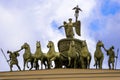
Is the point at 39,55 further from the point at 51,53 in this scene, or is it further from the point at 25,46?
the point at 25,46

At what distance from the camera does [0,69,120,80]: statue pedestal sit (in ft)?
103

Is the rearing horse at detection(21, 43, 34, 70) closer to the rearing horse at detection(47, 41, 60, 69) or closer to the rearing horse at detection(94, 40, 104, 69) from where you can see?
the rearing horse at detection(47, 41, 60, 69)

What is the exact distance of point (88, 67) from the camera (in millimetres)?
33531

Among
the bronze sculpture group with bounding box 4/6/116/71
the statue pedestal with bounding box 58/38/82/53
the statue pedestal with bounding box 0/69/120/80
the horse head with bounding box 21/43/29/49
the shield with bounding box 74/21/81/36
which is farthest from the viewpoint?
the shield with bounding box 74/21/81/36

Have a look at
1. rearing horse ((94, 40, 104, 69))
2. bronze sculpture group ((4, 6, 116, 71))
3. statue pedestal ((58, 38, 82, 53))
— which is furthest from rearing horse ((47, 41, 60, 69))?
rearing horse ((94, 40, 104, 69))

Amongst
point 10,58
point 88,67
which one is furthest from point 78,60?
point 10,58

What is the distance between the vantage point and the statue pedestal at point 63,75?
31.3 meters

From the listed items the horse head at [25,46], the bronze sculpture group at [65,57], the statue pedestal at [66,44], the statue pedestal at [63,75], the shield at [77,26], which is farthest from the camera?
the shield at [77,26]

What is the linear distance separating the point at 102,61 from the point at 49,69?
3210mm

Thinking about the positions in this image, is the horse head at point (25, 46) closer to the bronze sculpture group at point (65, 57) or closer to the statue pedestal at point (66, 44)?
the bronze sculpture group at point (65, 57)

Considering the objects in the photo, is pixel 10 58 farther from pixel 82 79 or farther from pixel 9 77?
pixel 82 79

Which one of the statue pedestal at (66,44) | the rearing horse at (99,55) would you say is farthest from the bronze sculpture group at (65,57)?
the statue pedestal at (66,44)

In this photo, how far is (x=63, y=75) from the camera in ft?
104

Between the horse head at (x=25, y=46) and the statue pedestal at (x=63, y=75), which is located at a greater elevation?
the horse head at (x=25, y=46)
